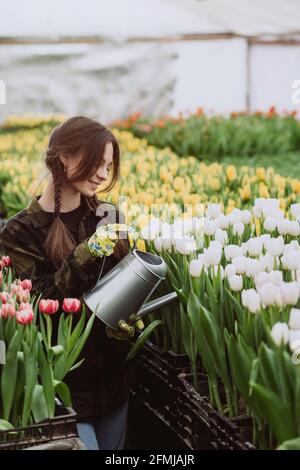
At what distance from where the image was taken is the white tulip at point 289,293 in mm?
1719

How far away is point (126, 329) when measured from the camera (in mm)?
2119

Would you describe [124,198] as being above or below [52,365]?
above

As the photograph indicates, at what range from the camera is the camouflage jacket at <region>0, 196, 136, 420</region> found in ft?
7.22

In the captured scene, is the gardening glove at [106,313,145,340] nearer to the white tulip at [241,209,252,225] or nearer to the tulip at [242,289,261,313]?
the tulip at [242,289,261,313]

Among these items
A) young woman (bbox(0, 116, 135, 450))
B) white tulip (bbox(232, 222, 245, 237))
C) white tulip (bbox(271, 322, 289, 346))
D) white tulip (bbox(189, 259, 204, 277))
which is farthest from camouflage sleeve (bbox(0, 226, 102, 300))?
white tulip (bbox(271, 322, 289, 346))

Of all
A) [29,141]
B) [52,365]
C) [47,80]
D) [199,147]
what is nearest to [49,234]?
[52,365]

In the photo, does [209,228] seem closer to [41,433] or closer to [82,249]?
[82,249]

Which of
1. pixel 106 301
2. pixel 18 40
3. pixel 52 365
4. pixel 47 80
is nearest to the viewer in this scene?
pixel 52 365

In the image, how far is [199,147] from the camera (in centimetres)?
596

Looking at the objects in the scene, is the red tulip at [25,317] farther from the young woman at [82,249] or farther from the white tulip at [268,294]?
the white tulip at [268,294]

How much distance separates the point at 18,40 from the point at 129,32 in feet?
5.96

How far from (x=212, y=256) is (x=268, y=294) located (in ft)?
1.42

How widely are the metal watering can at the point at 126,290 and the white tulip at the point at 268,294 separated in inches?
17.1

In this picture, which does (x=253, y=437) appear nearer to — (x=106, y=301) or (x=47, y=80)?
(x=106, y=301)
